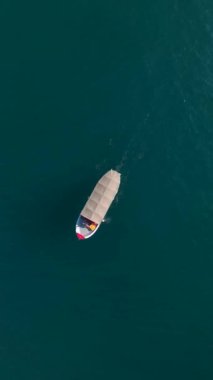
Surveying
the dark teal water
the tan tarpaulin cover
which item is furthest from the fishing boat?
the dark teal water

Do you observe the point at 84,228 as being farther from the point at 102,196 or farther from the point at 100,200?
the point at 102,196

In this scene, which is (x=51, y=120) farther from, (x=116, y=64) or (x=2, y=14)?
(x=2, y=14)

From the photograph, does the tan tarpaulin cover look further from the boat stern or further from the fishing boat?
the boat stern

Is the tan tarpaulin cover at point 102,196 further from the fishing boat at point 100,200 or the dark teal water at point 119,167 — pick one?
the dark teal water at point 119,167

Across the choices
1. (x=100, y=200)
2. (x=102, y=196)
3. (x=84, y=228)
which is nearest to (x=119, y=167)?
(x=102, y=196)

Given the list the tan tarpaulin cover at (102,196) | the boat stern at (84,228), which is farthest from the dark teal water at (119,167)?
the boat stern at (84,228)

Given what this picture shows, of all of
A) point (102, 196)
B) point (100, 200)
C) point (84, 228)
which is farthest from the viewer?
point (84, 228)
